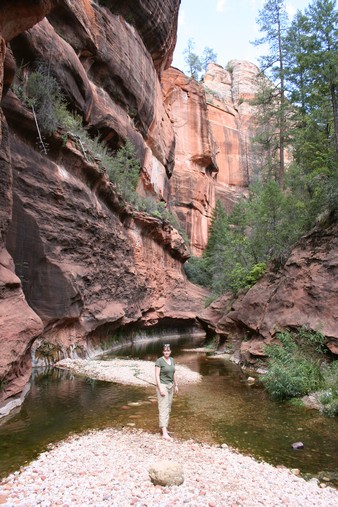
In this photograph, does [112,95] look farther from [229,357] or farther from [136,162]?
[229,357]

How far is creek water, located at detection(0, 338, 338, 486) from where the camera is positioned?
5926 millimetres

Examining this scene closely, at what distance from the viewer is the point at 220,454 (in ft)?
19.0

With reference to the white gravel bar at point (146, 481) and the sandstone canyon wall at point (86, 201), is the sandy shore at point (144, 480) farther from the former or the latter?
the sandstone canyon wall at point (86, 201)

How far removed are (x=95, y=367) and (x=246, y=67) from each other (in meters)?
77.4

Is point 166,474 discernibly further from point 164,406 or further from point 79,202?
point 79,202

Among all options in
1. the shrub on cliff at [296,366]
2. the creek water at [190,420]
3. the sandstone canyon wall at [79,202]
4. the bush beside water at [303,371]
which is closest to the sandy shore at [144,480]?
the creek water at [190,420]

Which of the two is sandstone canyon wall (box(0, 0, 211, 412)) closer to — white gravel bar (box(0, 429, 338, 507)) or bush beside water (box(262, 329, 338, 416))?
white gravel bar (box(0, 429, 338, 507))

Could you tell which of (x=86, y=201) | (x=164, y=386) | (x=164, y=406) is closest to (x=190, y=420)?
(x=164, y=406)

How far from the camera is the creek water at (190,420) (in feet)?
19.4

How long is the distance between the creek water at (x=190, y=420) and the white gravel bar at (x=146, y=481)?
45 cm

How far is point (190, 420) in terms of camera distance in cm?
759

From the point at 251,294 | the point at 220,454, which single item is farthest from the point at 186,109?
the point at 220,454

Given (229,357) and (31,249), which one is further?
(229,357)

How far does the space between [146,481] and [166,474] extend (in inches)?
12.0
